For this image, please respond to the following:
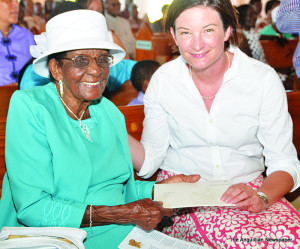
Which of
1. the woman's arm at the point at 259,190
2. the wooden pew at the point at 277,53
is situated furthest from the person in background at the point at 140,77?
the wooden pew at the point at 277,53

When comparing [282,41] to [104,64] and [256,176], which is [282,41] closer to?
[256,176]

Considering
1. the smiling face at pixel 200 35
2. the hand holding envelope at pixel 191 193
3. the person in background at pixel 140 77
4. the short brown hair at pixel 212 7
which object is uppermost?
the short brown hair at pixel 212 7

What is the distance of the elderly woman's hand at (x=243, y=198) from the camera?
1838mm

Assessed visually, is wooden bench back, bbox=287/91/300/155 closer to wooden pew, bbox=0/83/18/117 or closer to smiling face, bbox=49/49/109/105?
smiling face, bbox=49/49/109/105

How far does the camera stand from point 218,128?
2195 millimetres

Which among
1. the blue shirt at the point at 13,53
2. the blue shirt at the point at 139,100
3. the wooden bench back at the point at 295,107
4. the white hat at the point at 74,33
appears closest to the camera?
the white hat at the point at 74,33

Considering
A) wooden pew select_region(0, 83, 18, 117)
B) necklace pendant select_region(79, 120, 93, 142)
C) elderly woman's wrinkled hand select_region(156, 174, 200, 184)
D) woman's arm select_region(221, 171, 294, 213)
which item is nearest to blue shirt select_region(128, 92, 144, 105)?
wooden pew select_region(0, 83, 18, 117)

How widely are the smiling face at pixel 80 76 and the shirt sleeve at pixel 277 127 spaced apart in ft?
2.99

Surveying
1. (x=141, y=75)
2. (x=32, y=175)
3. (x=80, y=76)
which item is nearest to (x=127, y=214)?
(x=32, y=175)

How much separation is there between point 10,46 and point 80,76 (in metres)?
3.01

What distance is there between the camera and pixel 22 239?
1.45m

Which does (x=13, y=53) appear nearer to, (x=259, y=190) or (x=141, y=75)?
(x=141, y=75)

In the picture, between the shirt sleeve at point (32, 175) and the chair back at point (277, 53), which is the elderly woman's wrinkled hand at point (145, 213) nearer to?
the shirt sleeve at point (32, 175)

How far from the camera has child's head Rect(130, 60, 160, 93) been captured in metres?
3.60
